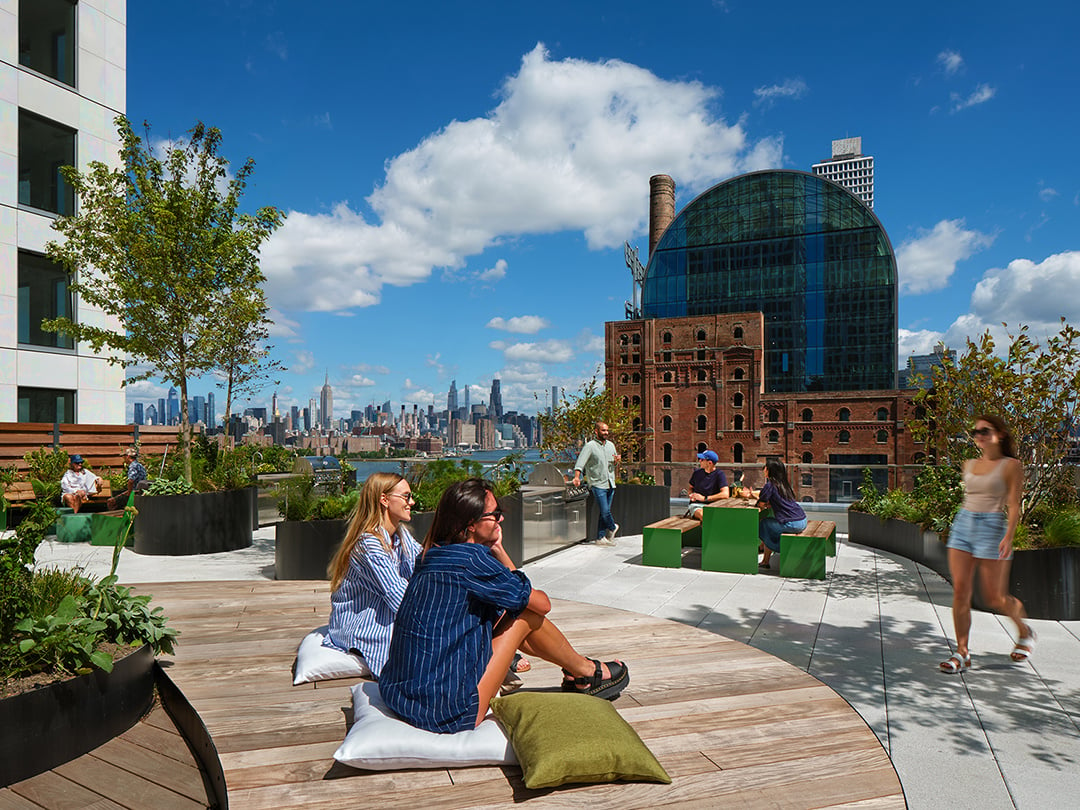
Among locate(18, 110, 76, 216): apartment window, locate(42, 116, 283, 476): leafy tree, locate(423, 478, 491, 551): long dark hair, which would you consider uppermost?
locate(18, 110, 76, 216): apartment window

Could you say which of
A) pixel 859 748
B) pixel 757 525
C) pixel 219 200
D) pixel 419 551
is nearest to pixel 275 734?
pixel 419 551

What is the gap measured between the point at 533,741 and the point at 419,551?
180 centimetres

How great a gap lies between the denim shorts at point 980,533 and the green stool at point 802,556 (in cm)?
307

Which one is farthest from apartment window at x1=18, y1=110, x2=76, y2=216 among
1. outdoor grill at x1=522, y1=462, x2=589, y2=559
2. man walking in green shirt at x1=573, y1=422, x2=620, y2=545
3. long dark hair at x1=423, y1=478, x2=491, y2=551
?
long dark hair at x1=423, y1=478, x2=491, y2=551

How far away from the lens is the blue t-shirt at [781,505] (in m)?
8.30

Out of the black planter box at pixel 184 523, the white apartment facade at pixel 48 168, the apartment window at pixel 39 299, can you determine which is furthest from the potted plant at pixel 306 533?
the apartment window at pixel 39 299

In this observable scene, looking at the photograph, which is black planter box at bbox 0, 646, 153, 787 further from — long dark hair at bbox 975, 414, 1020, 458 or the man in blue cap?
the man in blue cap

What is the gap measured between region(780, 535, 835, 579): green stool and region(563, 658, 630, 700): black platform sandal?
18.4 ft

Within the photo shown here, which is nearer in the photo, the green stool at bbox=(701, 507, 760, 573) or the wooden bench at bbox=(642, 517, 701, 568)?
the green stool at bbox=(701, 507, 760, 573)

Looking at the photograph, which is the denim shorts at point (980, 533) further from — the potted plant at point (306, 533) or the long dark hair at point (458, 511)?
the potted plant at point (306, 533)

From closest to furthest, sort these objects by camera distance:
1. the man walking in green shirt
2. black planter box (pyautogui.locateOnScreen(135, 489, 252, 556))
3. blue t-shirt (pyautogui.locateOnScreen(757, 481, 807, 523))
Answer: blue t-shirt (pyautogui.locateOnScreen(757, 481, 807, 523)) → black planter box (pyautogui.locateOnScreen(135, 489, 252, 556)) → the man walking in green shirt

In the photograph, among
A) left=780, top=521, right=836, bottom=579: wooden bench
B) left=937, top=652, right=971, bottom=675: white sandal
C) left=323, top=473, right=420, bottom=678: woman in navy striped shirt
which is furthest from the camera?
left=780, top=521, right=836, bottom=579: wooden bench

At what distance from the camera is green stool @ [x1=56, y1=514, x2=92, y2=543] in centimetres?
1085

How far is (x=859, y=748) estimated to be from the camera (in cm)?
252
